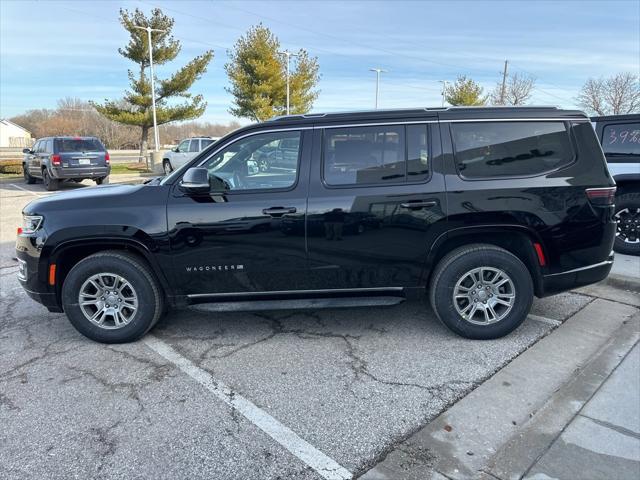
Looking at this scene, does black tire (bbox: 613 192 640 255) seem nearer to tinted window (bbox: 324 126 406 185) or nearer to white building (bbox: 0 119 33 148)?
tinted window (bbox: 324 126 406 185)

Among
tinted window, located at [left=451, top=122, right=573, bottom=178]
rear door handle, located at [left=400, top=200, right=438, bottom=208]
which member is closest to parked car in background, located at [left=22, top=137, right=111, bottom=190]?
rear door handle, located at [left=400, top=200, right=438, bottom=208]

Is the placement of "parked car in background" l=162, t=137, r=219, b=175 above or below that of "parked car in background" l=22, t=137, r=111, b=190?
above

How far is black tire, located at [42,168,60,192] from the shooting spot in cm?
1528

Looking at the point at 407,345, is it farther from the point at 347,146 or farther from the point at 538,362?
the point at 347,146

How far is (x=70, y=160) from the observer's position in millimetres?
15008

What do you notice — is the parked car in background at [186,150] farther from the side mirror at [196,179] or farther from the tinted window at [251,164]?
the side mirror at [196,179]

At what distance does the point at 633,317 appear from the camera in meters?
4.46

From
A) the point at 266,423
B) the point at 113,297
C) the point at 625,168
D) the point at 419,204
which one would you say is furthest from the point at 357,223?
the point at 625,168

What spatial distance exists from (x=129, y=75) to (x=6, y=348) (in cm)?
2684

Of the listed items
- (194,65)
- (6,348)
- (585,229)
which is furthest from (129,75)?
(585,229)

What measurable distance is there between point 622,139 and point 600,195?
370cm

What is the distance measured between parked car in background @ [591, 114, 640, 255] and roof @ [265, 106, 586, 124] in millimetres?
3474

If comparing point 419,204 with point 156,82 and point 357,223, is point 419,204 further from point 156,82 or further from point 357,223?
point 156,82

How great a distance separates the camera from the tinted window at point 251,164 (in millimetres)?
3750
